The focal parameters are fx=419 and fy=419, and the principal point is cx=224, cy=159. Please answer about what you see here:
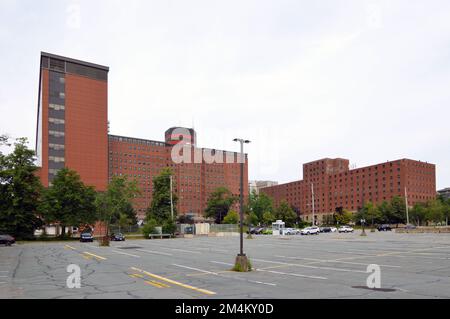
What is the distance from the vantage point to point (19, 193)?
69438 mm

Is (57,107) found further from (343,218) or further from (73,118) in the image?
(343,218)

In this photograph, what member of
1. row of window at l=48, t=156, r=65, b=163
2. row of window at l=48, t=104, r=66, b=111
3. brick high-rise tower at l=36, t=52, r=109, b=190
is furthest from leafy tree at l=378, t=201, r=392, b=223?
row of window at l=48, t=104, r=66, b=111

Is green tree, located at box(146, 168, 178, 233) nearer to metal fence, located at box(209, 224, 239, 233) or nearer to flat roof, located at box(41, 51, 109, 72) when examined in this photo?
metal fence, located at box(209, 224, 239, 233)

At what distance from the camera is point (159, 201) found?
312 feet

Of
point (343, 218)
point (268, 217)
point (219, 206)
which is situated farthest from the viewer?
point (219, 206)

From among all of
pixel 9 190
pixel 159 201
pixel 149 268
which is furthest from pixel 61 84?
pixel 149 268

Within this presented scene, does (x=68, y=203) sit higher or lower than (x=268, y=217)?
higher

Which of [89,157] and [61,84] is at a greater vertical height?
[61,84]

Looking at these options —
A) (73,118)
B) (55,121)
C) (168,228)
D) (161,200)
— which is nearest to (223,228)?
(168,228)

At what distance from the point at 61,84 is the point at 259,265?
11609cm

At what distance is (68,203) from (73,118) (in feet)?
183

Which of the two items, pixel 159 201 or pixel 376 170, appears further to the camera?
pixel 376 170
